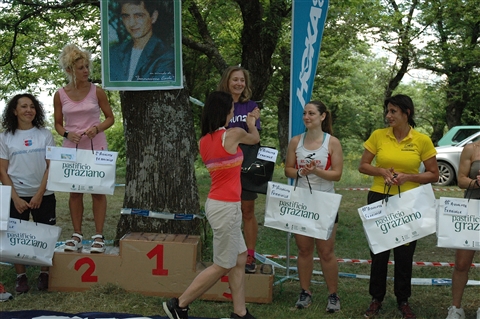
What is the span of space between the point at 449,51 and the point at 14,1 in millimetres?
17874

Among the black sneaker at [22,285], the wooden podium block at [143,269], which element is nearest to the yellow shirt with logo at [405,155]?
the wooden podium block at [143,269]

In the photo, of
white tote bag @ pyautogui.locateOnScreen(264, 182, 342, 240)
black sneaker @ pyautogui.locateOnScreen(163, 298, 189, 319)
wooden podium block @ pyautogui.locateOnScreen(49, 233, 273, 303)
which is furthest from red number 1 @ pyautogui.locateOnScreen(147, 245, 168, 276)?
white tote bag @ pyautogui.locateOnScreen(264, 182, 342, 240)

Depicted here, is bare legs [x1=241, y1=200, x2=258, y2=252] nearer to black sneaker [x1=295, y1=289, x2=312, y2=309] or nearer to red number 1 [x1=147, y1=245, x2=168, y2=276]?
black sneaker [x1=295, y1=289, x2=312, y2=309]

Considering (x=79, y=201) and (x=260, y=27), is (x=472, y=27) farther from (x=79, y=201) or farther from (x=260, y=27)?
(x=79, y=201)

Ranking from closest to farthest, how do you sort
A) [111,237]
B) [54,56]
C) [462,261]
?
[462,261] < [111,237] < [54,56]

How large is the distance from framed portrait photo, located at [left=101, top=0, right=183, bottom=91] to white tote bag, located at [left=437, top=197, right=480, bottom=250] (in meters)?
2.51

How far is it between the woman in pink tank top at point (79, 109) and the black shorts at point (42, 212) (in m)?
0.28

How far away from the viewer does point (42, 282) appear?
5.18m

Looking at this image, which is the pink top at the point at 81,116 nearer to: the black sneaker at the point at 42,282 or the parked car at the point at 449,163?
the black sneaker at the point at 42,282

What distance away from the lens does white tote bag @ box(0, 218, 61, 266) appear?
4711 mm

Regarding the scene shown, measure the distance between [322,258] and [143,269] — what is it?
4.91 feet

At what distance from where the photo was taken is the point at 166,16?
5355 mm

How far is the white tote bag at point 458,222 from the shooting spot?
4.22 meters

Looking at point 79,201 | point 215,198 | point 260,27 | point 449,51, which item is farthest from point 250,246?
point 449,51
